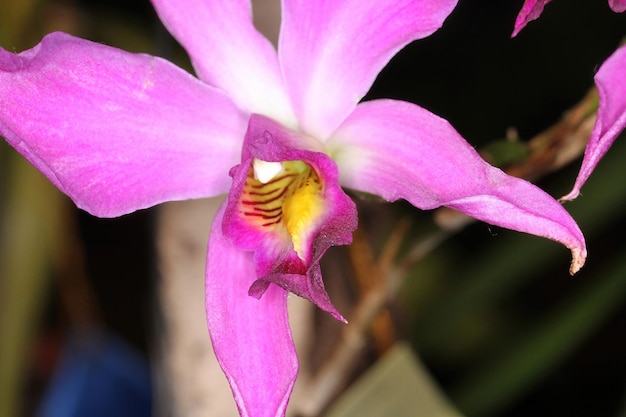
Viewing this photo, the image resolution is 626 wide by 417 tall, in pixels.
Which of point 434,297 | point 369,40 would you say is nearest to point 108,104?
point 369,40

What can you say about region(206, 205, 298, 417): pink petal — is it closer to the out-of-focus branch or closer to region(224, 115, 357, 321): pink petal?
region(224, 115, 357, 321): pink petal

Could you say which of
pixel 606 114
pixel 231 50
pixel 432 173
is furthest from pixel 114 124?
pixel 606 114

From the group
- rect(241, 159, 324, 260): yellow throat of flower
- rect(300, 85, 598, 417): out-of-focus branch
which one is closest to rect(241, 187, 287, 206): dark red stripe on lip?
rect(241, 159, 324, 260): yellow throat of flower

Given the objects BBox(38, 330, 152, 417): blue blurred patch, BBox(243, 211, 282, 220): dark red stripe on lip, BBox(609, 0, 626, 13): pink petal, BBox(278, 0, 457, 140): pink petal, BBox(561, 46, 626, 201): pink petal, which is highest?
BBox(609, 0, 626, 13): pink petal

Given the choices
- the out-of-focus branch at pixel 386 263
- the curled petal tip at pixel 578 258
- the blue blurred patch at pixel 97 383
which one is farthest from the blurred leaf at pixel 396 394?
the blue blurred patch at pixel 97 383

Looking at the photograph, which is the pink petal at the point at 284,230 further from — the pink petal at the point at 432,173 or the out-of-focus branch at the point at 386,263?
the out-of-focus branch at the point at 386,263

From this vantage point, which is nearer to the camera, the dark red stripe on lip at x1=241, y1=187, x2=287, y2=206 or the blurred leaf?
the dark red stripe on lip at x1=241, y1=187, x2=287, y2=206

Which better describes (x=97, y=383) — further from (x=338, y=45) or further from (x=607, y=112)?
(x=607, y=112)

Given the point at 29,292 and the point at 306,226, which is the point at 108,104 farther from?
the point at 29,292
